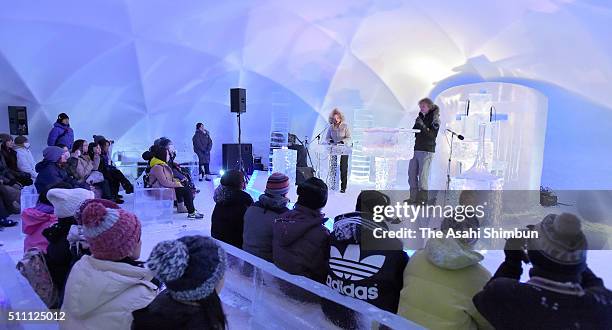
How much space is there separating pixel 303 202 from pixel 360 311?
814 millimetres

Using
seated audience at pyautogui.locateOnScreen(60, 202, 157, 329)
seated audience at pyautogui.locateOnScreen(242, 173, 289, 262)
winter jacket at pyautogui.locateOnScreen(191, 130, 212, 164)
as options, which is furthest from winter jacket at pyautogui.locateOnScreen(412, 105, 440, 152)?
winter jacket at pyautogui.locateOnScreen(191, 130, 212, 164)

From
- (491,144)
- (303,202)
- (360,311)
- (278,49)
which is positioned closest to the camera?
(360,311)

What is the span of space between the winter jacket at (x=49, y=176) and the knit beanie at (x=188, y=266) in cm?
433

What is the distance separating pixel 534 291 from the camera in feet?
5.31

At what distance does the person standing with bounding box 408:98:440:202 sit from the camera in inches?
229

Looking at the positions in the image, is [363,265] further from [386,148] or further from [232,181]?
[386,148]

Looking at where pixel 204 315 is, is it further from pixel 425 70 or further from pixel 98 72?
pixel 98 72

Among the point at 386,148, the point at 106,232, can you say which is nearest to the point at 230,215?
the point at 106,232

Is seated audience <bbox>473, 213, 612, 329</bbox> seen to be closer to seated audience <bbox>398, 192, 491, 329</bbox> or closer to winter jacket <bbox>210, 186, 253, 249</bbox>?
seated audience <bbox>398, 192, 491, 329</bbox>

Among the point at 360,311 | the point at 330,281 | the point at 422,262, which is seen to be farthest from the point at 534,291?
the point at 330,281

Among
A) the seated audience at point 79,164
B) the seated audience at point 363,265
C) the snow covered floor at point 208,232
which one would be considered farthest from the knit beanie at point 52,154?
the seated audience at point 363,265

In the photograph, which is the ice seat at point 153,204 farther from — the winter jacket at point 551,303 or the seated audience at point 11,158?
the winter jacket at point 551,303

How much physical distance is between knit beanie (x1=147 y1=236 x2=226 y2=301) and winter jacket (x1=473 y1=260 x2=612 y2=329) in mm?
1080

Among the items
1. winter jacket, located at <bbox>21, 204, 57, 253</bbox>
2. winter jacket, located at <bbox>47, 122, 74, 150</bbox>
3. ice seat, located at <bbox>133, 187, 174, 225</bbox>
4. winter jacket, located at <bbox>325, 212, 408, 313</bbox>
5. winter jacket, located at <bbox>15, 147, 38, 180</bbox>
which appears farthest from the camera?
winter jacket, located at <bbox>47, 122, 74, 150</bbox>
